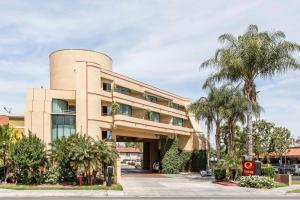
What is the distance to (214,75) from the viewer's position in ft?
148

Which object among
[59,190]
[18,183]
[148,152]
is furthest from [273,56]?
[148,152]

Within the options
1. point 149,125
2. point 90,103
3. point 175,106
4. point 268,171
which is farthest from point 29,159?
point 175,106

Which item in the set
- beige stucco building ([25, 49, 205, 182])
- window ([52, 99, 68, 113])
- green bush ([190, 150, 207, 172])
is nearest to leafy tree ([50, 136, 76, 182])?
beige stucco building ([25, 49, 205, 182])

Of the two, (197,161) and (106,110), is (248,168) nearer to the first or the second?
(106,110)

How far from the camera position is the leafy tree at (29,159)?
3716 centimetres

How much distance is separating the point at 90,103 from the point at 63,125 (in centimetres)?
370

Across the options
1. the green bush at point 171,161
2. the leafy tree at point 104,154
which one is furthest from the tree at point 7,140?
the green bush at point 171,161

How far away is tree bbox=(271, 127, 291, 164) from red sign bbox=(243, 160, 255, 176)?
41001mm

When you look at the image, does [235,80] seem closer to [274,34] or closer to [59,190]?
[274,34]

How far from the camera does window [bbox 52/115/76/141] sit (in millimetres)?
47697

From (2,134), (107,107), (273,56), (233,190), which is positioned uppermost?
(273,56)

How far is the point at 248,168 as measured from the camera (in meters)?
38.3

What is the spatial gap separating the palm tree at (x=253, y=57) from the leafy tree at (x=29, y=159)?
18.1 metres

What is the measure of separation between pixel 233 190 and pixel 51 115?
73.7 ft
